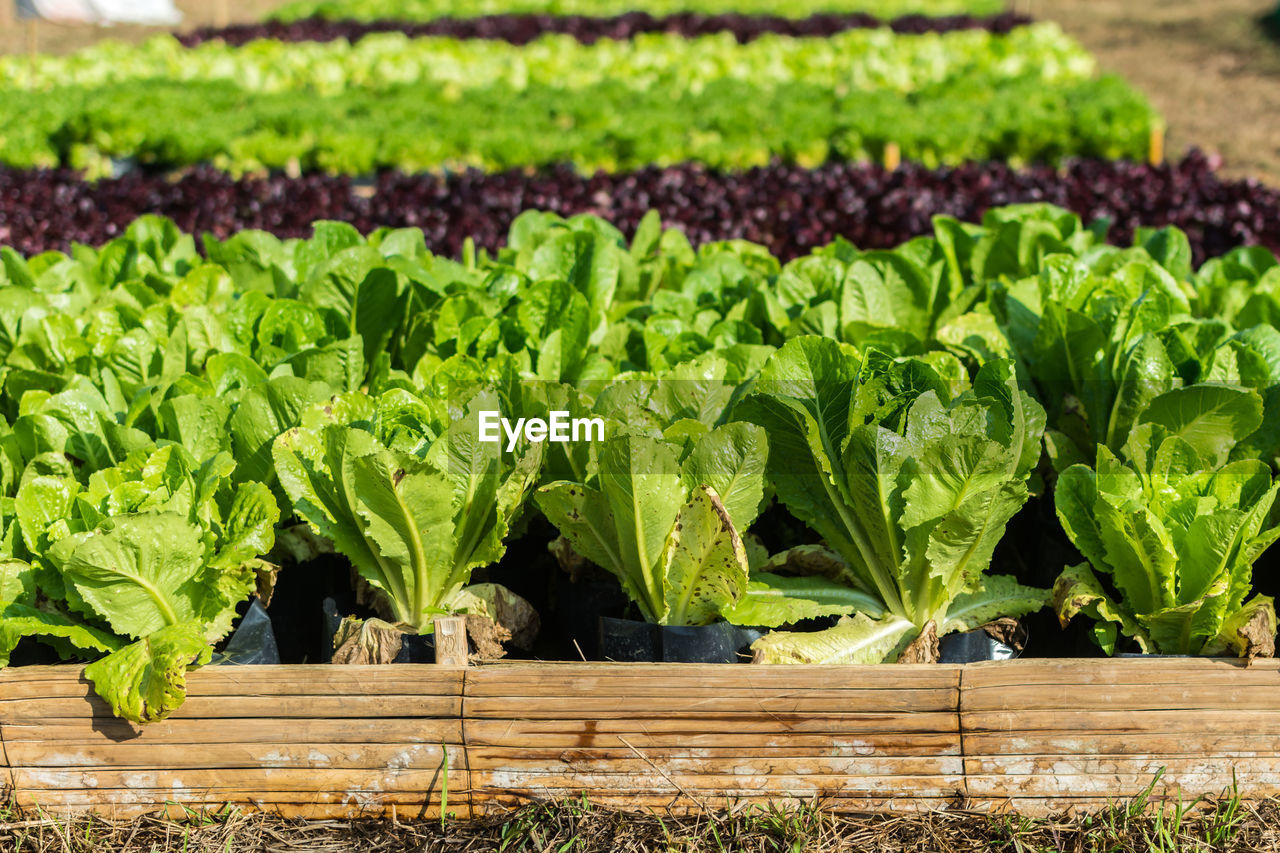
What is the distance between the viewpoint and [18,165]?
7.92 meters

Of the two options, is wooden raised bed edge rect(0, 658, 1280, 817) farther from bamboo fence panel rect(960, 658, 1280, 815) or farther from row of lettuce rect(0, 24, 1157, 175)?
row of lettuce rect(0, 24, 1157, 175)

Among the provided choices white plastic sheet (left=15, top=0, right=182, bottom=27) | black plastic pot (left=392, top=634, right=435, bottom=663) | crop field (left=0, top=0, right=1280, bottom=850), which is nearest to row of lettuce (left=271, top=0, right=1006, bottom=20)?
white plastic sheet (left=15, top=0, right=182, bottom=27)

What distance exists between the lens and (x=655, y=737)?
1.86 m

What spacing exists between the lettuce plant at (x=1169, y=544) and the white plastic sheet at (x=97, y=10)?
43.3ft

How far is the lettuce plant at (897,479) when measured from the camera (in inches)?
75.1

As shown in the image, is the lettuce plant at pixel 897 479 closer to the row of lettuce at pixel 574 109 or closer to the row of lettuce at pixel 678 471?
the row of lettuce at pixel 678 471

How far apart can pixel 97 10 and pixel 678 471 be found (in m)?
15.9

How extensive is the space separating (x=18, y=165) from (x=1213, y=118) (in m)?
13.6

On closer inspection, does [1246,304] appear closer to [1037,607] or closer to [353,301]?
[1037,607]

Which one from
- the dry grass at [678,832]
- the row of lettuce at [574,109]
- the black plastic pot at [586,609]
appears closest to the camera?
the dry grass at [678,832]

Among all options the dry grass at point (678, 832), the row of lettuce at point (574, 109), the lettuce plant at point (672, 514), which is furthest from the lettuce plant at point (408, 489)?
the row of lettuce at point (574, 109)

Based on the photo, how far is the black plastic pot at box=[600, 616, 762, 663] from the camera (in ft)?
6.55

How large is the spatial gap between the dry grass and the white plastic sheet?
1261cm

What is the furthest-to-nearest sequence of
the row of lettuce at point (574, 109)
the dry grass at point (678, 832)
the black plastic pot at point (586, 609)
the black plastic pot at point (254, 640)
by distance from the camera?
the row of lettuce at point (574, 109), the black plastic pot at point (586, 609), the black plastic pot at point (254, 640), the dry grass at point (678, 832)
